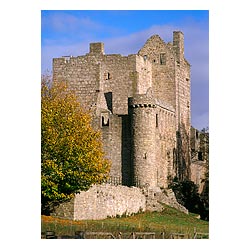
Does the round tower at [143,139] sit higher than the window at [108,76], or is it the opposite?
the window at [108,76]

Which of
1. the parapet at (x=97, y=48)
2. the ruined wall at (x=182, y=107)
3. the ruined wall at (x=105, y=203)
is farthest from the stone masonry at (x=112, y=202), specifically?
the parapet at (x=97, y=48)

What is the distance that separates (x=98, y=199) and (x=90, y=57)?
58.6ft

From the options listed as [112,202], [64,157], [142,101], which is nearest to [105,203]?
[112,202]

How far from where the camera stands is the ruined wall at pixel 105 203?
45.1 meters

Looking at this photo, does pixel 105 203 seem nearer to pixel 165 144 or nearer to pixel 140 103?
pixel 140 103

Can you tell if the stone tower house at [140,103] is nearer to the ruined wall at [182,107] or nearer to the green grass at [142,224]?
the ruined wall at [182,107]

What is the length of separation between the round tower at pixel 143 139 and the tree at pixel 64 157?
31.9ft

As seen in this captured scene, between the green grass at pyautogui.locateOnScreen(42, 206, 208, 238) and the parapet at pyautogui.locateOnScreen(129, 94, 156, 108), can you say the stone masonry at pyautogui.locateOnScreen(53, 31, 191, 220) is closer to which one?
the parapet at pyautogui.locateOnScreen(129, 94, 156, 108)

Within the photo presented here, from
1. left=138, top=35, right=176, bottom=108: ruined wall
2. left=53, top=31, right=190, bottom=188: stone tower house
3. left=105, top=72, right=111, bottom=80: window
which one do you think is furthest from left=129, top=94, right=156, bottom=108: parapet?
left=138, top=35, right=176, bottom=108: ruined wall

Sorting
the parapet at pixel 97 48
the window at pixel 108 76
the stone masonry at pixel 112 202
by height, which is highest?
the parapet at pixel 97 48

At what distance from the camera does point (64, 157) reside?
147ft
